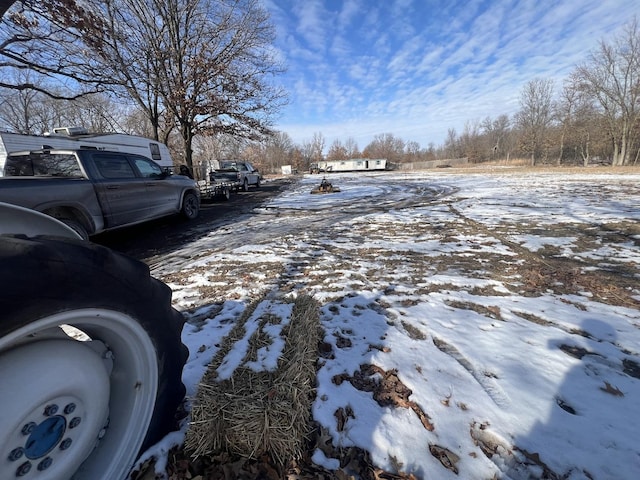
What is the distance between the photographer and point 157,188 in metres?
7.01

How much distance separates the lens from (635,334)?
2514 mm

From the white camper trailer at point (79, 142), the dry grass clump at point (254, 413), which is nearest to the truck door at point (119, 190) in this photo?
the white camper trailer at point (79, 142)

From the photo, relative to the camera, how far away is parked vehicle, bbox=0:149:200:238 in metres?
A: 4.24

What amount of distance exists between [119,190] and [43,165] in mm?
1230

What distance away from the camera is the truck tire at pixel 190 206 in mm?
8367

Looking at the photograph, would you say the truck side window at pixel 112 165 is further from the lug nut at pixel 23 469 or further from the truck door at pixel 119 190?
the lug nut at pixel 23 469

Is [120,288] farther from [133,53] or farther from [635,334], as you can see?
[133,53]

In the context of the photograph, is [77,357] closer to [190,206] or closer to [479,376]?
[479,376]

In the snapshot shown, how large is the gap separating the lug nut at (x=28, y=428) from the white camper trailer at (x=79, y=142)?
9.66 meters

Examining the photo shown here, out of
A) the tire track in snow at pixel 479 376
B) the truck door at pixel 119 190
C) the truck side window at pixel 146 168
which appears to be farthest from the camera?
the truck side window at pixel 146 168

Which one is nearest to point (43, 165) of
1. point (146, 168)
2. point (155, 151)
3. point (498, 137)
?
point (146, 168)

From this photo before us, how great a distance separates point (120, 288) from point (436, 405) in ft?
6.70

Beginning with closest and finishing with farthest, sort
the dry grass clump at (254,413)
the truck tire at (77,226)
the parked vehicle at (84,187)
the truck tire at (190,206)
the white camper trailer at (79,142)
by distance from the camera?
the dry grass clump at (254,413) < the parked vehicle at (84,187) < the truck tire at (77,226) < the truck tire at (190,206) < the white camper trailer at (79,142)

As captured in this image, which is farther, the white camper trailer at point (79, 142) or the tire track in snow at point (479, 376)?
the white camper trailer at point (79, 142)
